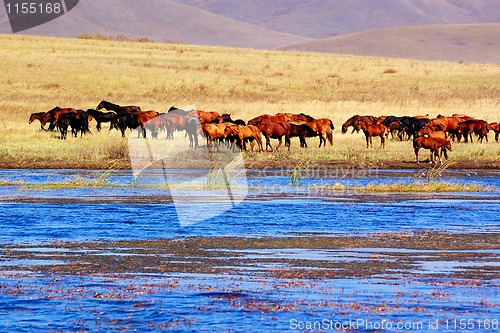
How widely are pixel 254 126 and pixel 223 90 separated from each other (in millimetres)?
23091

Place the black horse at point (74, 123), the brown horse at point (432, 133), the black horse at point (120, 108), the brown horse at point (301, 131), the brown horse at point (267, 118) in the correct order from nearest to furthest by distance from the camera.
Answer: the brown horse at point (432, 133)
the brown horse at point (301, 131)
the brown horse at point (267, 118)
the black horse at point (74, 123)
the black horse at point (120, 108)

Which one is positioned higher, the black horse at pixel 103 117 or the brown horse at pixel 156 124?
the black horse at pixel 103 117

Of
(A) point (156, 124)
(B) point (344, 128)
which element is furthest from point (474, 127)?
(A) point (156, 124)

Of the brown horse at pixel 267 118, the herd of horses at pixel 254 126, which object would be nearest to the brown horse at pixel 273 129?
the herd of horses at pixel 254 126

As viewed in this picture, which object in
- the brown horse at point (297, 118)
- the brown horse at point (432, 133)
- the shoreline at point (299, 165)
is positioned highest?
the brown horse at point (297, 118)

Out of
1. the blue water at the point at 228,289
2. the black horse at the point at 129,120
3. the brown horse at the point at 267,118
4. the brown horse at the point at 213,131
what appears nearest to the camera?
the blue water at the point at 228,289

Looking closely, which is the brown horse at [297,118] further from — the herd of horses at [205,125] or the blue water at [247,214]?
the blue water at [247,214]

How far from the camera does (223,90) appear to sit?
56.6 m

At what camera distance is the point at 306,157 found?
3203cm

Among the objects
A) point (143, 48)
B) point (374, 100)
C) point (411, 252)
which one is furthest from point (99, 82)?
point (411, 252)

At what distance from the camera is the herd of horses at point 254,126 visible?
3312 centimetres

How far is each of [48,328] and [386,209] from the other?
1136 cm

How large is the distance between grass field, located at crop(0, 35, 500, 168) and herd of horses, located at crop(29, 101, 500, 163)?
0.61 m

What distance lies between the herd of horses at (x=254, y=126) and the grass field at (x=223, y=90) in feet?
2.01
